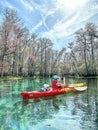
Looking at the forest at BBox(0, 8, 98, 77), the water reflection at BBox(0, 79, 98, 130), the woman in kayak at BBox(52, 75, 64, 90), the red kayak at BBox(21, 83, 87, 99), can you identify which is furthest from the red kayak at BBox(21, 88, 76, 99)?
the forest at BBox(0, 8, 98, 77)

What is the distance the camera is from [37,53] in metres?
71.1

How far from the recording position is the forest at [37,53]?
46.0 m

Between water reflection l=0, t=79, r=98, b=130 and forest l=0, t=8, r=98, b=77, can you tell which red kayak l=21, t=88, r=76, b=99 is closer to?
water reflection l=0, t=79, r=98, b=130

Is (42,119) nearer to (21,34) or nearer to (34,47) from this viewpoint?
(21,34)

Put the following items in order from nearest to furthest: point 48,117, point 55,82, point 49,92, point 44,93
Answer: point 48,117 < point 44,93 < point 49,92 < point 55,82

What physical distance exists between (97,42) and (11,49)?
71.7ft

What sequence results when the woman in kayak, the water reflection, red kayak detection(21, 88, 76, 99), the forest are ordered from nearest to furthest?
the water reflection, red kayak detection(21, 88, 76, 99), the woman in kayak, the forest

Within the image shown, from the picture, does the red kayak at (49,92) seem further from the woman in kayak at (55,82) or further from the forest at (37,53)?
the forest at (37,53)

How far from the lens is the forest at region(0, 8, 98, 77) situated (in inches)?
1811

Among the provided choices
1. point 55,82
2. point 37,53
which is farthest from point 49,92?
point 37,53

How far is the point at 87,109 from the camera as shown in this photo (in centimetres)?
1425

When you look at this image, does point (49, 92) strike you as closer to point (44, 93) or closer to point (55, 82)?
point (44, 93)

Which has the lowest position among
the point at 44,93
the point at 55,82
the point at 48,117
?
the point at 48,117

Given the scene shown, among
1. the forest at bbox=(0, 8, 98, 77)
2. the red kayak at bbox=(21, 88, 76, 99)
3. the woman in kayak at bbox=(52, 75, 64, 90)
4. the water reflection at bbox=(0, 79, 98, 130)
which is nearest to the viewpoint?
the water reflection at bbox=(0, 79, 98, 130)
